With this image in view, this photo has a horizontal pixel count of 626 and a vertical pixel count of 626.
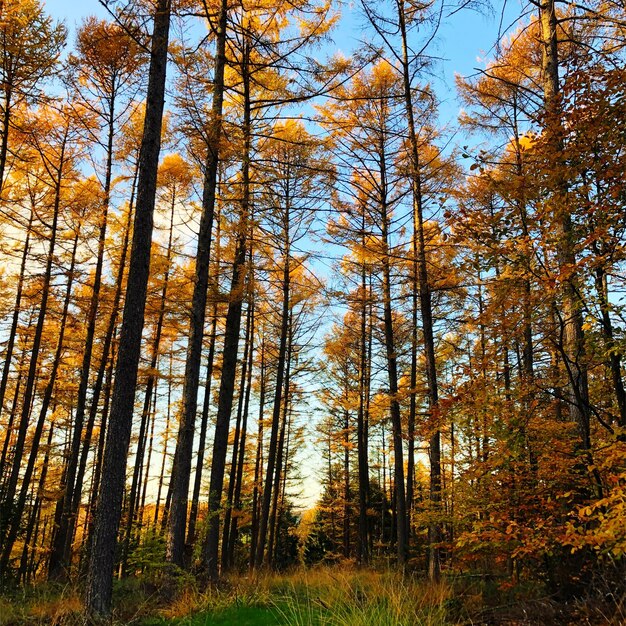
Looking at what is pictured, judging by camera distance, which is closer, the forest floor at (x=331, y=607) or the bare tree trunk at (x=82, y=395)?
the forest floor at (x=331, y=607)

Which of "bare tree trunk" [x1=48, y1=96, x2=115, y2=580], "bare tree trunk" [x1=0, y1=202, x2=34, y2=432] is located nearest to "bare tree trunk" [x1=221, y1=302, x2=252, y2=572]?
"bare tree trunk" [x1=48, y1=96, x2=115, y2=580]

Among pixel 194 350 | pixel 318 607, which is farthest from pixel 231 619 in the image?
pixel 194 350

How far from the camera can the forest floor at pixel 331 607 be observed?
396cm

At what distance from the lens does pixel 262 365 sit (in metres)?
18.0

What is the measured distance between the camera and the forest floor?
3.96m

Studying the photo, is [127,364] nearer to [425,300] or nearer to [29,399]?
[425,300]

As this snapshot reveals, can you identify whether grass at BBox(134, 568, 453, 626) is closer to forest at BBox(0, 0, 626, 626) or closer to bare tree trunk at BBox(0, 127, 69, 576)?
forest at BBox(0, 0, 626, 626)

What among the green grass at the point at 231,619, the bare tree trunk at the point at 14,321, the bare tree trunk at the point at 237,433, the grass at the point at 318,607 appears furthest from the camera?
the bare tree trunk at the point at 237,433

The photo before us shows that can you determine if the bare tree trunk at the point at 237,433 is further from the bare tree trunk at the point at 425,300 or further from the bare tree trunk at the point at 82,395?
the bare tree trunk at the point at 425,300

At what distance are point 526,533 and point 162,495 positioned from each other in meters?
21.5

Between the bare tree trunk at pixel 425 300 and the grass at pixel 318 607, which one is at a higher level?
the bare tree trunk at pixel 425 300

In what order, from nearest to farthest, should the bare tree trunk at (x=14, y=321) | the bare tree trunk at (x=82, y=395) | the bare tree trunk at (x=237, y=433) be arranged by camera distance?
1. the bare tree trunk at (x=82, y=395)
2. the bare tree trunk at (x=14, y=321)
3. the bare tree trunk at (x=237, y=433)

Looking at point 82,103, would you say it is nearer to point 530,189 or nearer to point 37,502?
point 530,189

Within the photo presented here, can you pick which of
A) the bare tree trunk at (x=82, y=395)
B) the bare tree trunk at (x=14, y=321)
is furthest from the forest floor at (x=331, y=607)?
the bare tree trunk at (x=14, y=321)
